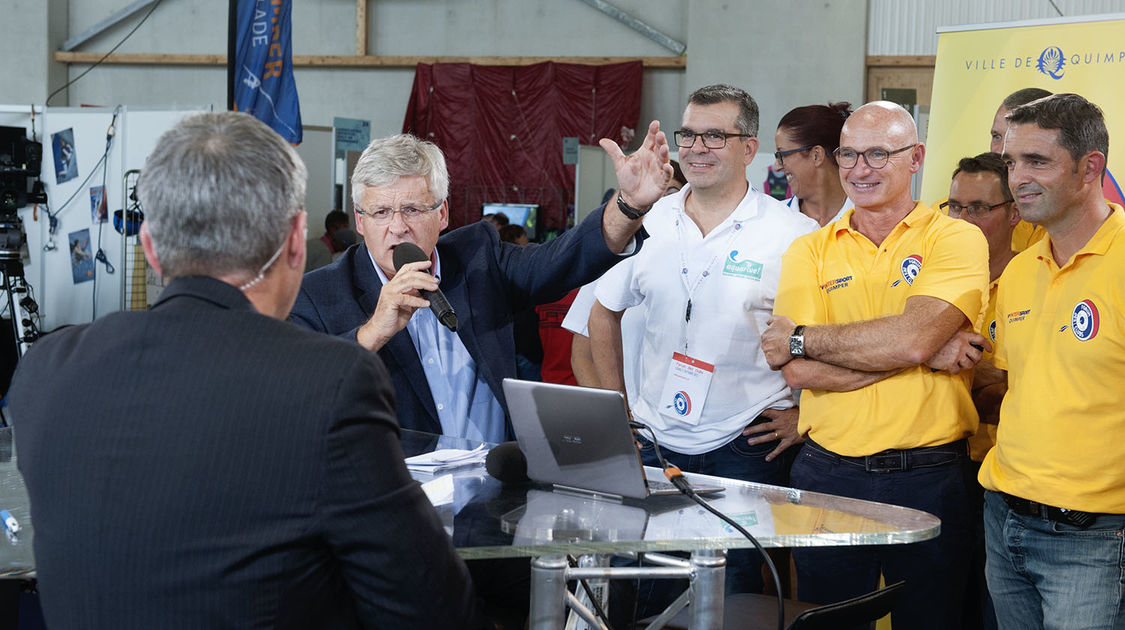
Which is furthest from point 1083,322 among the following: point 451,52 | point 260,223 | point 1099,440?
point 451,52

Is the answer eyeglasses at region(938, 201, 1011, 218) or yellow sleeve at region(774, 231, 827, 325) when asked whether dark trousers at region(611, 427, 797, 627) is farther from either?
eyeglasses at region(938, 201, 1011, 218)

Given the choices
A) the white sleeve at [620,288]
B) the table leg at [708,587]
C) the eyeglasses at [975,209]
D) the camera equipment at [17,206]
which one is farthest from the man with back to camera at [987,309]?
the camera equipment at [17,206]

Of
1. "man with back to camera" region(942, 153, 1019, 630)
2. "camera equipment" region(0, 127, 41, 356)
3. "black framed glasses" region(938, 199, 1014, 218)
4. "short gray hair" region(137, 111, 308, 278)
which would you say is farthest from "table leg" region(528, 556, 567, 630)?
"camera equipment" region(0, 127, 41, 356)

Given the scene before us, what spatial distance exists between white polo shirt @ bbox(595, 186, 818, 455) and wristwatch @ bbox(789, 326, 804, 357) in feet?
0.72

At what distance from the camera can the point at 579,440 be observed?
1866 millimetres

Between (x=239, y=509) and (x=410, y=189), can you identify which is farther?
(x=410, y=189)

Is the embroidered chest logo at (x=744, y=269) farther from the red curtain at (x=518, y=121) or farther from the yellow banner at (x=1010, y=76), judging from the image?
the red curtain at (x=518, y=121)

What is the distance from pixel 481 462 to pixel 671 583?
958 millimetres

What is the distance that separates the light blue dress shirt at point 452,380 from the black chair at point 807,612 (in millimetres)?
706

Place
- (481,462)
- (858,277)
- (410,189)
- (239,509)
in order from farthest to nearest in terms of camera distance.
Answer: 1. (858,277)
2. (410,189)
3. (481,462)
4. (239,509)

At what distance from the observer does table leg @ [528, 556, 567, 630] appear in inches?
65.6

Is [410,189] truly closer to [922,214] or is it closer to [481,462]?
[481,462]

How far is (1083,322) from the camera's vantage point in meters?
2.22

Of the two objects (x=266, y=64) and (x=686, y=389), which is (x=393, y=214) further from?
(x=266, y=64)
